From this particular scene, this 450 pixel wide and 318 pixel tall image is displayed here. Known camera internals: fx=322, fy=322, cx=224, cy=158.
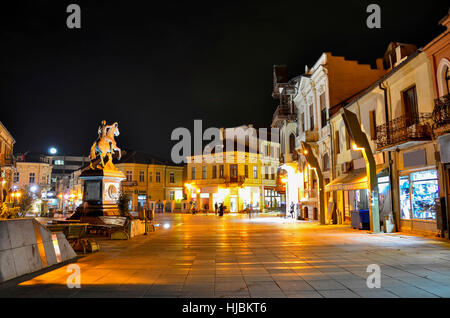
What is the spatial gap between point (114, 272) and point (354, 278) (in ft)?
16.6

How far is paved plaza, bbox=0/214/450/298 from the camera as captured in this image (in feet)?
18.0

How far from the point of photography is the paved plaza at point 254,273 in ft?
18.0

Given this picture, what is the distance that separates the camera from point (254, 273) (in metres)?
7.00

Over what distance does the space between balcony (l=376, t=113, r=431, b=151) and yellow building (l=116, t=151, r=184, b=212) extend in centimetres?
4646

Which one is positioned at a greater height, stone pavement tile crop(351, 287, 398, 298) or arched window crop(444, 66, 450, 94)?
arched window crop(444, 66, 450, 94)

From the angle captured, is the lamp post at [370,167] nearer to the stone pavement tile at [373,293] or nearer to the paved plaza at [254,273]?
the paved plaza at [254,273]

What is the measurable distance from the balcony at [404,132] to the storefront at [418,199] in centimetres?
143

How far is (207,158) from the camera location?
2072 inches

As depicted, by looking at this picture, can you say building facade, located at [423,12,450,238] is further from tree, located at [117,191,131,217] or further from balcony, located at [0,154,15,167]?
balcony, located at [0,154,15,167]

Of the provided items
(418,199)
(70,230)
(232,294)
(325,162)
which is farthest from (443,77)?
(70,230)

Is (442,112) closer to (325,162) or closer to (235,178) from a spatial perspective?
(325,162)

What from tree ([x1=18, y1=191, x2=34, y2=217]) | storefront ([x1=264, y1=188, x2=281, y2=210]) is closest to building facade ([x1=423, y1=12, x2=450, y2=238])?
tree ([x1=18, y1=191, x2=34, y2=217])

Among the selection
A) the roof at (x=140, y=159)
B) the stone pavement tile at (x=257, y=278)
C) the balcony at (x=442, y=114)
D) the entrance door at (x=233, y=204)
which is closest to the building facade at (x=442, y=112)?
the balcony at (x=442, y=114)
